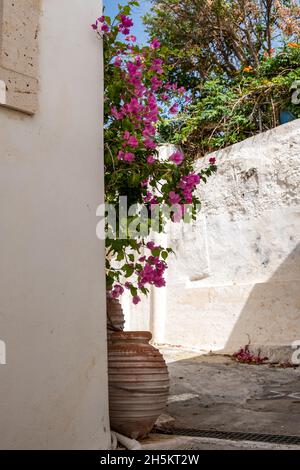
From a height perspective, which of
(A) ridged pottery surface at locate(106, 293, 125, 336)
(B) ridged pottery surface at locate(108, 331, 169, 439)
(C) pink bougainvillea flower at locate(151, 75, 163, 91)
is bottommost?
Result: (B) ridged pottery surface at locate(108, 331, 169, 439)

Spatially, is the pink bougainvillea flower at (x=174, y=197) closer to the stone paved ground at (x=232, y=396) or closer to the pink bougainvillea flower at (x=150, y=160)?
the pink bougainvillea flower at (x=150, y=160)

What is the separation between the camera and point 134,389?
10.0 feet

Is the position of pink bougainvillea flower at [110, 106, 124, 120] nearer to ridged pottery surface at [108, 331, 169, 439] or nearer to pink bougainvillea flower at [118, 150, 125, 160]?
pink bougainvillea flower at [118, 150, 125, 160]

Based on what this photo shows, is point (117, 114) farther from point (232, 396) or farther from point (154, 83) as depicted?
point (232, 396)

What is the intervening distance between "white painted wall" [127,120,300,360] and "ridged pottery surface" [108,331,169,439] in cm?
412

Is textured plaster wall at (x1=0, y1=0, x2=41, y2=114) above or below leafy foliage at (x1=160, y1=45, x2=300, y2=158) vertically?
below

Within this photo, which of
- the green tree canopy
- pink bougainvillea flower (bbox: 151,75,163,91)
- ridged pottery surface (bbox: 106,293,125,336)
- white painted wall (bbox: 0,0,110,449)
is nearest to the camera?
white painted wall (bbox: 0,0,110,449)

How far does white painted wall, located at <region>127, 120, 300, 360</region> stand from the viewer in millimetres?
7238

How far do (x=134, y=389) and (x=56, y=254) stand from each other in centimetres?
94

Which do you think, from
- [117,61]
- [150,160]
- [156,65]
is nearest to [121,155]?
[150,160]

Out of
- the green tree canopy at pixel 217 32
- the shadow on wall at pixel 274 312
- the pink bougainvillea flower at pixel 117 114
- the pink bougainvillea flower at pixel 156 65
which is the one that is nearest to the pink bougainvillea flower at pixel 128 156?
the pink bougainvillea flower at pixel 117 114

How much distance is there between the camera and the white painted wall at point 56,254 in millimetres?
2387

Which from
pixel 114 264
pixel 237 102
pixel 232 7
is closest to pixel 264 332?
pixel 114 264

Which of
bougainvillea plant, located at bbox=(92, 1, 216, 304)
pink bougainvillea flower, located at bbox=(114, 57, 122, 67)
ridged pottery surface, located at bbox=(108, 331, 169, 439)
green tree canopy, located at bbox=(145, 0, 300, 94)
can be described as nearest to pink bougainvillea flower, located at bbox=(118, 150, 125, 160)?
bougainvillea plant, located at bbox=(92, 1, 216, 304)
